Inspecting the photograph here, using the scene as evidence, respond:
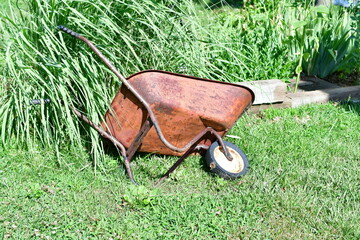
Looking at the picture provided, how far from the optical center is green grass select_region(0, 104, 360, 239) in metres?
2.69

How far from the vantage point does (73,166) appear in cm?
330

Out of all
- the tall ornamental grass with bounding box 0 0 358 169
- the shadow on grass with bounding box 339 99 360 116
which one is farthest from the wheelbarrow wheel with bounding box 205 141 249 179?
the shadow on grass with bounding box 339 99 360 116

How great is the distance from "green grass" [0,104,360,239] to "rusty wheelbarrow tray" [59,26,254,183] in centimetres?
15

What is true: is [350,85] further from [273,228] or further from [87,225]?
[87,225]

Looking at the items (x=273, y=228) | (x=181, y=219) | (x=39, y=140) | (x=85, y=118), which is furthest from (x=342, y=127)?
(x=39, y=140)

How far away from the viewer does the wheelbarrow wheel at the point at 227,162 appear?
10.3 feet

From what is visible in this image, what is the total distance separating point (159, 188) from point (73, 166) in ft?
2.20

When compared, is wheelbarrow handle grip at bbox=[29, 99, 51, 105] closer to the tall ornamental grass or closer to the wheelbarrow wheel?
the tall ornamental grass

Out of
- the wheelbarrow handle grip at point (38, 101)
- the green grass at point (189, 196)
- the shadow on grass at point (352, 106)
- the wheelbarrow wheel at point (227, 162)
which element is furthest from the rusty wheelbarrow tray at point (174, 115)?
the shadow on grass at point (352, 106)

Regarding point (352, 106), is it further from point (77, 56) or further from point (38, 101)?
point (38, 101)

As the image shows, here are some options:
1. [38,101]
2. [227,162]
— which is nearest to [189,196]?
[227,162]

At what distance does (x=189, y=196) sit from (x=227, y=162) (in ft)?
1.55

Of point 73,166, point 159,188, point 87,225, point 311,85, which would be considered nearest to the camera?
point 87,225

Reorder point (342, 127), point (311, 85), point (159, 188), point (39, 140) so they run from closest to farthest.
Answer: point (159, 188)
point (39, 140)
point (342, 127)
point (311, 85)
